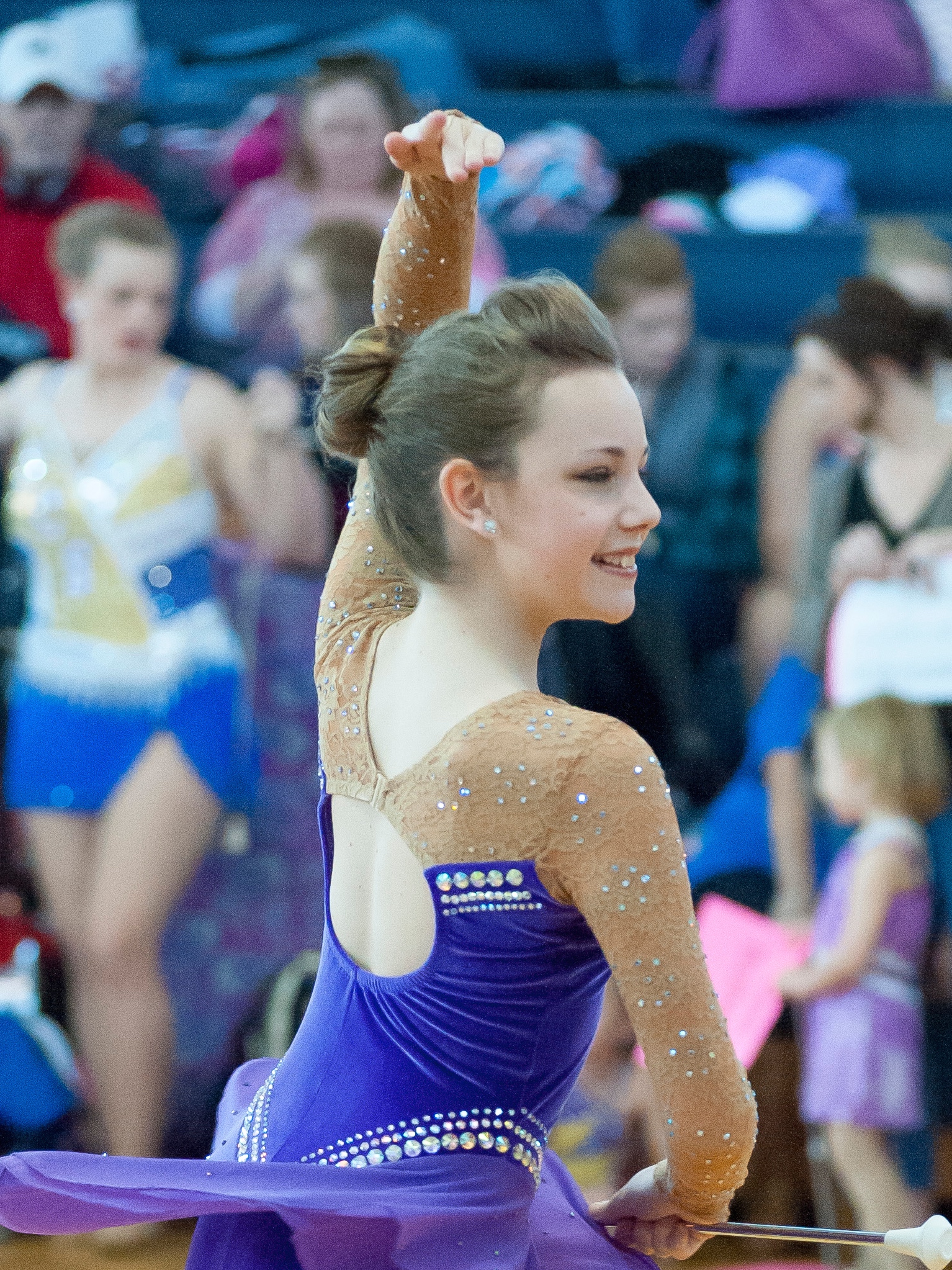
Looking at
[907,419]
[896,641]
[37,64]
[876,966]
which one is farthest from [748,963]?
[37,64]

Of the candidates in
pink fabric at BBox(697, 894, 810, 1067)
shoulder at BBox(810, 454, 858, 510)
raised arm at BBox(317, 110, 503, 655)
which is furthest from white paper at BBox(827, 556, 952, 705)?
raised arm at BBox(317, 110, 503, 655)

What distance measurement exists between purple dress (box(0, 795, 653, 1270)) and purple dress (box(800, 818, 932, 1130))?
191cm

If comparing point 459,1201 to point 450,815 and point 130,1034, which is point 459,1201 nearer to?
point 450,815

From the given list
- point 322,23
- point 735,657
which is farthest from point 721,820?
point 322,23

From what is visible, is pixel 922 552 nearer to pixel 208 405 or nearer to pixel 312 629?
pixel 312 629

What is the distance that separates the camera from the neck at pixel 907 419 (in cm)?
327

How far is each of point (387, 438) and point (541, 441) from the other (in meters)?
0.15

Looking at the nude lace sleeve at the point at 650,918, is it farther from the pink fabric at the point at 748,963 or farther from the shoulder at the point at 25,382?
the shoulder at the point at 25,382

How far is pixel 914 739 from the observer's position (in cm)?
315

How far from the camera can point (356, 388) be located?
134 centimetres

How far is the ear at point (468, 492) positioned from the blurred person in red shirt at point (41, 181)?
2708 mm

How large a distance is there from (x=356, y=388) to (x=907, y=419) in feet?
7.11

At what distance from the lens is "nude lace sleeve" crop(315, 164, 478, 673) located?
1.43 m

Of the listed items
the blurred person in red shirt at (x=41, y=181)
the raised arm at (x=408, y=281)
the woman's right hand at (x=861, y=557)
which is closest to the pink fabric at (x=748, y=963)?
the woman's right hand at (x=861, y=557)
